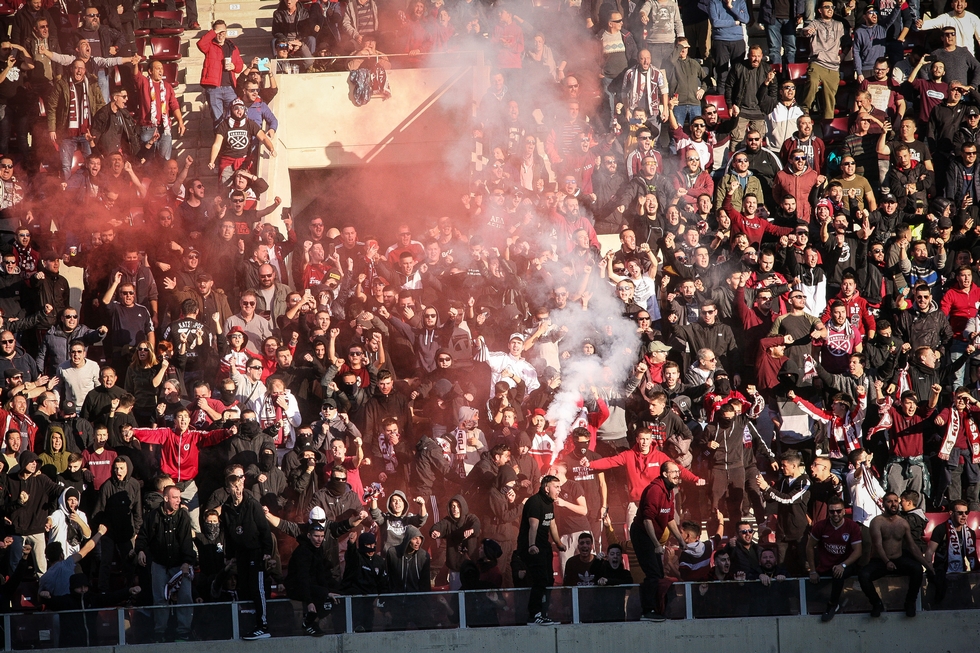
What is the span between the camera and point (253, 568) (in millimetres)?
9672

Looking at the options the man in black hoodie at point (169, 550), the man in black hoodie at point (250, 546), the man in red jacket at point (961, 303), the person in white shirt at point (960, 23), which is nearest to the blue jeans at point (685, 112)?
the person in white shirt at point (960, 23)

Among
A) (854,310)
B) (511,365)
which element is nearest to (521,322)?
(511,365)

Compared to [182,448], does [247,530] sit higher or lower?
lower

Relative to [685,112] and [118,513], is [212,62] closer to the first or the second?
[685,112]

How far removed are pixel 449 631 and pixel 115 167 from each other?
701cm

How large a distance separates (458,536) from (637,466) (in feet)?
5.98

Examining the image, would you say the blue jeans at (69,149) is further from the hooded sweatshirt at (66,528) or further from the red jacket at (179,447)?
the hooded sweatshirt at (66,528)

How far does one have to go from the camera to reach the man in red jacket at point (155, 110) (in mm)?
14961

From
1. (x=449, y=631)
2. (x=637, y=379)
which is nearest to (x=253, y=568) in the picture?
(x=449, y=631)

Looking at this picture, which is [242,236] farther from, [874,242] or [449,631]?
[874,242]

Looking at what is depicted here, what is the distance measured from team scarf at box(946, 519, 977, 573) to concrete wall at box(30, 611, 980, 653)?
39cm

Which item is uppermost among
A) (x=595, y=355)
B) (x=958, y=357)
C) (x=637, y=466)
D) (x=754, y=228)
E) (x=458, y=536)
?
(x=754, y=228)

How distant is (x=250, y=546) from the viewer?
9.66 metres

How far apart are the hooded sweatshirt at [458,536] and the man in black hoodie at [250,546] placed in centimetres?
139
